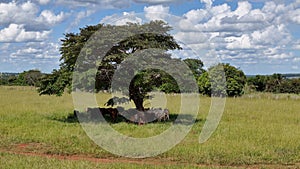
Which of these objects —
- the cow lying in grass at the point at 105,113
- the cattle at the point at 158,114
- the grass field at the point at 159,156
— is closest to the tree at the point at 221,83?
the cattle at the point at 158,114

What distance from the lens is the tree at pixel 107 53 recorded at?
55.5 feet

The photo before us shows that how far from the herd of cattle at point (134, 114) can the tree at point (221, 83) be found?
71.0 ft

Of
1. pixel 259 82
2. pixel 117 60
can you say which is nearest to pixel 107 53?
pixel 117 60

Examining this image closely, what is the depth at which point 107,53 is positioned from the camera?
675 inches

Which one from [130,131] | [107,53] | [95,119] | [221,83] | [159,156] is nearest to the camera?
[159,156]

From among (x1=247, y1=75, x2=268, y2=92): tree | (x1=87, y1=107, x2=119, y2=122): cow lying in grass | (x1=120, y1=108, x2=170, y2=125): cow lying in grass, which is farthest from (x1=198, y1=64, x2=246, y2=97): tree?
(x1=87, y1=107, x2=119, y2=122): cow lying in grass

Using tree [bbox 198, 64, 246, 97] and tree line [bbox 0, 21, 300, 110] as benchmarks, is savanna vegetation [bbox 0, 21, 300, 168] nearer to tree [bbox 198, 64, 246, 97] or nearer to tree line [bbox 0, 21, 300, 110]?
tree line [bbox 0, 21, 300, 110]

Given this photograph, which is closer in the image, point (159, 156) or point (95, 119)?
point (159, 156)

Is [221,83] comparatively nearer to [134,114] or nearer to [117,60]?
[134,114]

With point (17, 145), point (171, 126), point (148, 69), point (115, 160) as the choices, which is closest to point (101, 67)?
point (148, 69)

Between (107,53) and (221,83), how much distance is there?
26.4 meters

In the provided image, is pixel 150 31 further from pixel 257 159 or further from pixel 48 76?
pixel 257 159

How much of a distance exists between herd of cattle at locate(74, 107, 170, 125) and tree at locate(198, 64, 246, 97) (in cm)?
2163

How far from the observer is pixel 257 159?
10.8 meters
